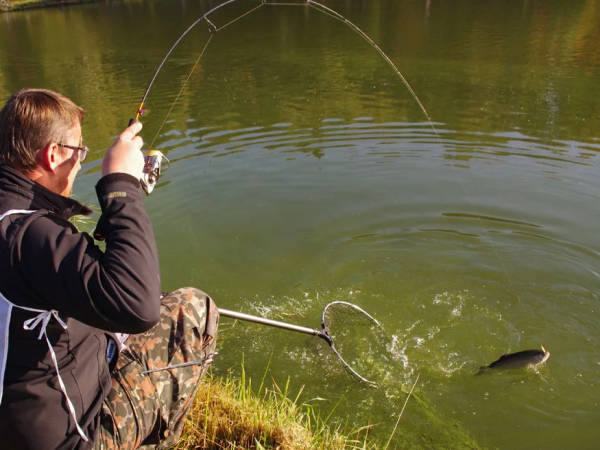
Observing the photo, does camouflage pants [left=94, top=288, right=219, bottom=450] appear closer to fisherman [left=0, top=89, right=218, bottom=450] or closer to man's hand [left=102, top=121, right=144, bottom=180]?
fisherman [left=0, top=89, right=218, bottom=450]

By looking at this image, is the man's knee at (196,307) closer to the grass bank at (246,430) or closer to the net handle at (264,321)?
the net handle at (264,321)

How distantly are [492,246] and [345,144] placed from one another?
4.05 meters

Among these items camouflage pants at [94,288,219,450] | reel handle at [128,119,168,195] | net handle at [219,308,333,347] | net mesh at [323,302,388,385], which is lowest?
net mesh at [323,302,388,385]

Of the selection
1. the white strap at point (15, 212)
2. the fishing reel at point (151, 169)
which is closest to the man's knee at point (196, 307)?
the fishing reel at point (151, 169)

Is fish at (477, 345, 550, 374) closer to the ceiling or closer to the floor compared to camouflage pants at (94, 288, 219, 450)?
closer to the floor

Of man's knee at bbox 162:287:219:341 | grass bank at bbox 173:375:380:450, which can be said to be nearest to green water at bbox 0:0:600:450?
grass bank at bbox 173:375:380:450

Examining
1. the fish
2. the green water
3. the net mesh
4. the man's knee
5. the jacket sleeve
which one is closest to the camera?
the jacket sleeve

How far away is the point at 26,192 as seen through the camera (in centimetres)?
203

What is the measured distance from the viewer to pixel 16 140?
6.76 ft

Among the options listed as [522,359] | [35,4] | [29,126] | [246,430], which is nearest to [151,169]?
[29,126]

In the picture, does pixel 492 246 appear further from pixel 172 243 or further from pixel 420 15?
pixel 420 15

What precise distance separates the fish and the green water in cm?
17

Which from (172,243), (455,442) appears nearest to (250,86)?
(172,243)

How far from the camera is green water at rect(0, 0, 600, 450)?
4.09 m
